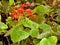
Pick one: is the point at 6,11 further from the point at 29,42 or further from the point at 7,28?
the point at 29,42

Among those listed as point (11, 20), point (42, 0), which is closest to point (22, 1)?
point (42, 0)

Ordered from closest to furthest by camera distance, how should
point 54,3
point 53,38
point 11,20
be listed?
point 53,38 < point 11,20 < point 54,3

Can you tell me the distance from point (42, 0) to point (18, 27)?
0.33 m

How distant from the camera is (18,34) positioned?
2.41 ft

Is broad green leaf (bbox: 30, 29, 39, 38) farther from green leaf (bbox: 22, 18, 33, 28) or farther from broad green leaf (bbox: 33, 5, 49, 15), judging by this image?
broad green leaf (bbox: 33, 5, 49, 15)

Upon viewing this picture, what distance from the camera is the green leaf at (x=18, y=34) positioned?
2.35ft

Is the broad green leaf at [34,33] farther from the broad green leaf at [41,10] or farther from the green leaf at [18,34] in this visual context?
the broad green leaf at [41,10]

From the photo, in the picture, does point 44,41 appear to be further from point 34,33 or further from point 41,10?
point 41,10

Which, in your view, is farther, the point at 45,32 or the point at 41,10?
the point at 41,10

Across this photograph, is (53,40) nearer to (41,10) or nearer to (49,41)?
(49,41)

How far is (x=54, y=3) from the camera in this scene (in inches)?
38.6

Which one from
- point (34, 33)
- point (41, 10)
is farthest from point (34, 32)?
point (41, 10)

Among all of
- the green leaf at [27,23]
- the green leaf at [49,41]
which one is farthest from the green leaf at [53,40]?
the green leaf at [27,23]

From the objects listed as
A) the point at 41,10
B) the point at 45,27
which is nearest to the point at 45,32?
the point at 45,27
